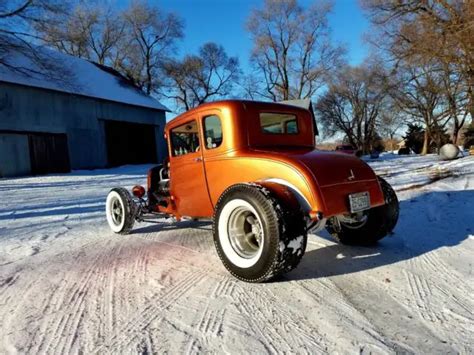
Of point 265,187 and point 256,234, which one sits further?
point 256,234

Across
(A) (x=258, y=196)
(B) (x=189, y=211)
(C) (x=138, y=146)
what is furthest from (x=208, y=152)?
(C) (x=138, y=146)

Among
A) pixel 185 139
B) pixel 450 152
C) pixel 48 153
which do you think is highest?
pixel 48 153

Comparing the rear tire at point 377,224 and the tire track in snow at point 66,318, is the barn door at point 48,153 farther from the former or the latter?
the rear tire at point 377,224

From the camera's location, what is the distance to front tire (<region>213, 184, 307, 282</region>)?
3.10m

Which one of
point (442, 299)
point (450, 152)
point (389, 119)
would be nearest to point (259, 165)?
point (442, 299)

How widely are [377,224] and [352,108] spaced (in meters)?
56.3

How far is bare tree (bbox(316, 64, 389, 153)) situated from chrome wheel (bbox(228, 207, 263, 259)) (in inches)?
2016

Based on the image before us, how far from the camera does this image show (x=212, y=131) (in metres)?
4.32

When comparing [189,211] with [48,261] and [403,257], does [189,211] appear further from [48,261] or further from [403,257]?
[403,257]

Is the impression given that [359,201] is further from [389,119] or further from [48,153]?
[389,119]

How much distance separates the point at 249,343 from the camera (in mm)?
2379

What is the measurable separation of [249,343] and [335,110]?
58.0m

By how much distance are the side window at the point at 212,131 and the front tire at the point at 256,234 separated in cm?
92

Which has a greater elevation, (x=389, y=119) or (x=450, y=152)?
(x=389, y=119)
